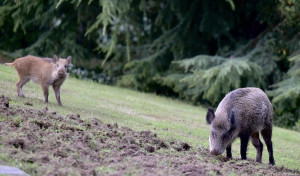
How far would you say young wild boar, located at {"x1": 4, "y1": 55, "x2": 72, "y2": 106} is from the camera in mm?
11102

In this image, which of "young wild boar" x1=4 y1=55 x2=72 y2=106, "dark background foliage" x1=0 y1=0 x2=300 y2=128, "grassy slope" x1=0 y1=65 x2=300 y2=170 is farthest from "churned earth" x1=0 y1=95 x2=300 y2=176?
"dark background foliage" x1=0 y1=0 x2=300 y2=128

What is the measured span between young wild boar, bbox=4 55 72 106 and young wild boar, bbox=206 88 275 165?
4.01m

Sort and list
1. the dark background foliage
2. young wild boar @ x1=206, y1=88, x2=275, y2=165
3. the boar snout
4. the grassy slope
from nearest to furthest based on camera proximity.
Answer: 1. young wild boar @ x1=206, y1=88, x2=275, y2=165
2. the grassy slope
3. the boar snout
4. the dark background foliage

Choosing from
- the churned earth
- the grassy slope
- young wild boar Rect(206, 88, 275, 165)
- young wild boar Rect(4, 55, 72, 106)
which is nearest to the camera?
the churned earth

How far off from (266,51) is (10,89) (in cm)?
992

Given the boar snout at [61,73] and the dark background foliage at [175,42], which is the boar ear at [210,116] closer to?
the boar snout at [61,73]

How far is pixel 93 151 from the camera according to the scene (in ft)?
23.4

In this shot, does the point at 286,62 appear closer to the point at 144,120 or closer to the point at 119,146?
the point at 144,120

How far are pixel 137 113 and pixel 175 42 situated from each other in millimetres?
7418

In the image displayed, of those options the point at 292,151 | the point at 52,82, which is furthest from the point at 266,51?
the point at 52,82

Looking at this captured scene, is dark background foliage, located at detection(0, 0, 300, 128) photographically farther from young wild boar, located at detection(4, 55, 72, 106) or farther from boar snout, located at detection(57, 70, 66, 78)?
boar snout, located at detection(57, 70, 66, 78)

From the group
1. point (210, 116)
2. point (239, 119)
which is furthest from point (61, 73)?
point (239, 119)

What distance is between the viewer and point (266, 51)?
60.8 ft

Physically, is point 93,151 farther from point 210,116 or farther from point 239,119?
point 239,119
